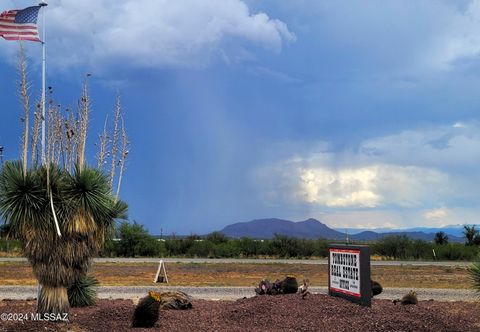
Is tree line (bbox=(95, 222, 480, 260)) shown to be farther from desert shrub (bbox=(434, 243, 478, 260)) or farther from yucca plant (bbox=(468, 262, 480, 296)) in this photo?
yucca plant (bbox=(468, 262, 480, 296))

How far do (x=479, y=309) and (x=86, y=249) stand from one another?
10.7 metres

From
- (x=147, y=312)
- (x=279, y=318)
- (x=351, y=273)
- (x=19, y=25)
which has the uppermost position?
(x=19, y=25)

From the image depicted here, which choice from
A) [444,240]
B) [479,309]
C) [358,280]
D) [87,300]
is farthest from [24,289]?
[444,240]

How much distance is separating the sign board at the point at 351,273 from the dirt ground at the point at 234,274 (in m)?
9.35

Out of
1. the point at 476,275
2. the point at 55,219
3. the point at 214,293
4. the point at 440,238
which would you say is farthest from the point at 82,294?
the point at 440,238

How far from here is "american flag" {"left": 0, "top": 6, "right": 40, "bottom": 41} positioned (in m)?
13.3

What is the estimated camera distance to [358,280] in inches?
567

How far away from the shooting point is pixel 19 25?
13344 millimetres

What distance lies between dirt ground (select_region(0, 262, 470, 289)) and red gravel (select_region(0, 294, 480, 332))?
1036cm

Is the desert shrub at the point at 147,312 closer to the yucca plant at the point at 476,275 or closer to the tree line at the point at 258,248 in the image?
the yucca plant at the point at 476,275

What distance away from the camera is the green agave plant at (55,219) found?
11352 mm

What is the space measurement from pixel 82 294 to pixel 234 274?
55.7 ft

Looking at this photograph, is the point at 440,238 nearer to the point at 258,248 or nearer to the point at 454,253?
the point at 454,253

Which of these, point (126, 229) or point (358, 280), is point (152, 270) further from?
point (358, 280)
